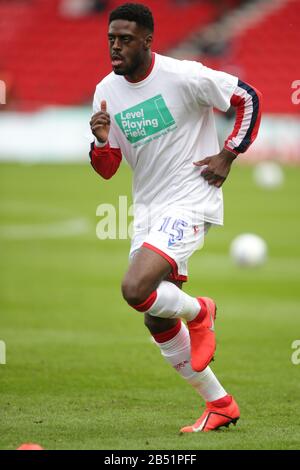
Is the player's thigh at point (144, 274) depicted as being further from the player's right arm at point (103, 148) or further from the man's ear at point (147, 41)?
the man's ear at point (147, 41)

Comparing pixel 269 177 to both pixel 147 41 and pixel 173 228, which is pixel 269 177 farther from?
pixel 173 228

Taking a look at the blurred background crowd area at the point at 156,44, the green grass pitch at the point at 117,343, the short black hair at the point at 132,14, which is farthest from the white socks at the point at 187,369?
the blurred background crowd area at the point at 156,44

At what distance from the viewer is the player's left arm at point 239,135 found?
678cm

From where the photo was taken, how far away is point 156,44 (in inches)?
1582

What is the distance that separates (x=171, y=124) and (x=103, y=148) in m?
0.47

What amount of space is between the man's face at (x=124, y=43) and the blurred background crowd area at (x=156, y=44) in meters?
28.5

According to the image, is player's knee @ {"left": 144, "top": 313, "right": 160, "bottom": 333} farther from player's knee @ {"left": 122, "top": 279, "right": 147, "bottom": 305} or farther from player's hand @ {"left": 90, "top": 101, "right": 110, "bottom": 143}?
player's hand @ {"left": 90, "top": 101, "right": 110, "bottom": 143}

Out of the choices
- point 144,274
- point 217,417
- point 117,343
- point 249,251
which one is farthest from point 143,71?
point 249,251

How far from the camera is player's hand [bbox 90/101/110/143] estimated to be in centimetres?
660
